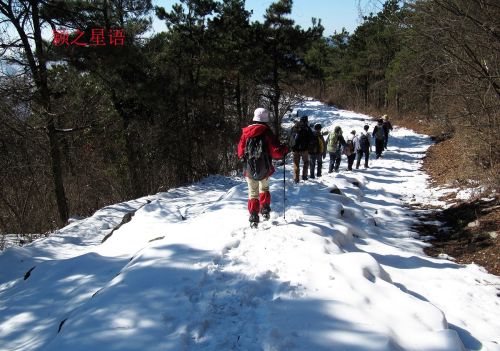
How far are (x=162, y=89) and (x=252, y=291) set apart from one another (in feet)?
41.1

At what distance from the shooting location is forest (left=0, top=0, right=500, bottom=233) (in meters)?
7.07

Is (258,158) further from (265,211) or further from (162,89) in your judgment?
(162,89)

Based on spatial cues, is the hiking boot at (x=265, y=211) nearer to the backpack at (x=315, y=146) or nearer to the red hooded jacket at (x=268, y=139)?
the red hooded jacket at (x=268, y=139)

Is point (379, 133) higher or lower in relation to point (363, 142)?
higher

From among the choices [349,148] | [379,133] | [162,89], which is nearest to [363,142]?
[349,148]

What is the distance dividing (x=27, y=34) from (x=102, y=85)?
524 cm

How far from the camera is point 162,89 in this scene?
14680mm

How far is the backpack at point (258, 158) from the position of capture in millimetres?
5320

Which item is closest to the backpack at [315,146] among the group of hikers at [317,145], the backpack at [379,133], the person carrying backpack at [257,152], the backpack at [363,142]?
the group of hikers at [317,145]

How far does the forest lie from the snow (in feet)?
11.0

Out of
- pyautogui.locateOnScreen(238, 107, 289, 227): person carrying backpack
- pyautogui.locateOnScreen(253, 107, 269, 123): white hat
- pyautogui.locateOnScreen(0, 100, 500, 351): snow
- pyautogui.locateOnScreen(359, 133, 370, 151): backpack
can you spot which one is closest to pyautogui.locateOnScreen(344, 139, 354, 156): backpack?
pyautogui.locateOnScreen(359, 133, 370, 151): backpack

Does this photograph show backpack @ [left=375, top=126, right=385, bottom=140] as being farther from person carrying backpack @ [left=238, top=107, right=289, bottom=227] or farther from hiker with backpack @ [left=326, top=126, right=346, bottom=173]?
person carrying backpack @ [left=238, top=107, right=289, bottom=227]

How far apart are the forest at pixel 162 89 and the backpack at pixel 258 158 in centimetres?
297

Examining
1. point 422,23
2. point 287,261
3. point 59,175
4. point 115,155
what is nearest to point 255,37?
point 115,155
